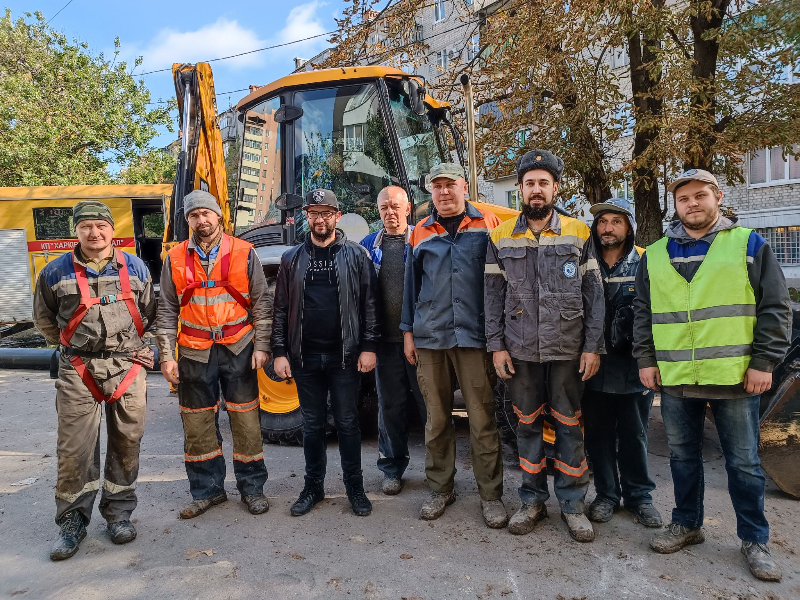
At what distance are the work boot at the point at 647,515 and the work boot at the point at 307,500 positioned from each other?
1.93m

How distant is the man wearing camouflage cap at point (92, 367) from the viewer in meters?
3.45

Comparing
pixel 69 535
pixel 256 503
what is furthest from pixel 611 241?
pixel 69 535

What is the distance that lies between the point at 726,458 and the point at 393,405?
6.71 feet

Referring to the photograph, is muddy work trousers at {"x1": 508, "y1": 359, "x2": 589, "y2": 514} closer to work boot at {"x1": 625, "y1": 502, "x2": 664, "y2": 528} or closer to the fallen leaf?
work boot at {"x1": 625, "y1": 502, "x2": 664, "y2": 528}

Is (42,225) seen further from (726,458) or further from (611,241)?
(726,458)

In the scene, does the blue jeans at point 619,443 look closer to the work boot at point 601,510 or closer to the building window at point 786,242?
the work boot at point 601,510

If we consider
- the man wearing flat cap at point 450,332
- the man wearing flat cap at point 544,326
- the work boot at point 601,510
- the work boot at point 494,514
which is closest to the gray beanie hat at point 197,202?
the man wearing flat cap at point 450,332

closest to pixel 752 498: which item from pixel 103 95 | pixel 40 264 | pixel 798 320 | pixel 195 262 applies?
pixel 798 320

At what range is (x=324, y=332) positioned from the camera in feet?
12.5

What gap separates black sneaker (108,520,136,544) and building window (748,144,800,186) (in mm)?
17692

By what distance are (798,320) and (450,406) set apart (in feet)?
8.44

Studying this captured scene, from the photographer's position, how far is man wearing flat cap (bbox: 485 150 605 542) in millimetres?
3334

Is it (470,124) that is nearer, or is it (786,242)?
(470,124)

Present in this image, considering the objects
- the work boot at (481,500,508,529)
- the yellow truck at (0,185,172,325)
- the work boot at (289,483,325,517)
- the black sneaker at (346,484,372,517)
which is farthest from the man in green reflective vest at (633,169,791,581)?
the yellow truck at (0,185,172,325)
